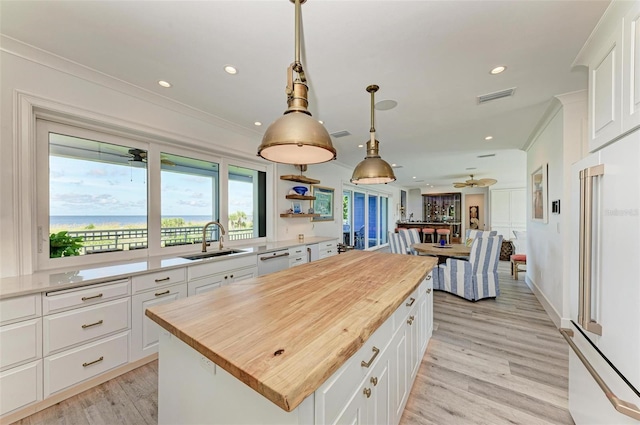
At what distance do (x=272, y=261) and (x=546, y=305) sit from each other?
3.89 metres

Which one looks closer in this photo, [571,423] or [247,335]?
[247,335]

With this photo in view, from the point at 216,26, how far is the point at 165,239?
2.42m

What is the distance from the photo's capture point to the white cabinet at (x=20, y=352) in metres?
1.58

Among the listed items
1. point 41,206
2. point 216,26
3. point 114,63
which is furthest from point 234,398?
point 114,63

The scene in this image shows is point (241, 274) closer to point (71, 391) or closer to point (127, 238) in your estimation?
point (127, 238)

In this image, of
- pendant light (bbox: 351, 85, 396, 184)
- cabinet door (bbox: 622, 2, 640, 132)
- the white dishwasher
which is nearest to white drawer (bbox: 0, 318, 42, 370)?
the white dishwasher

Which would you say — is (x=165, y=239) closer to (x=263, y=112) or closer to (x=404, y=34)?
(x=263, y=112)

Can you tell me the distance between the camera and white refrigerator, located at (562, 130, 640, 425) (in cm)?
98

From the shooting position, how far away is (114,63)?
2.14m

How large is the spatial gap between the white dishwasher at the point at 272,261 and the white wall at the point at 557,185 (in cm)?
341

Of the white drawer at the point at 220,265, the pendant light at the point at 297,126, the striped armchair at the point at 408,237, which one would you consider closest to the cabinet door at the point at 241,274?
the white drawer at the point at 220,265

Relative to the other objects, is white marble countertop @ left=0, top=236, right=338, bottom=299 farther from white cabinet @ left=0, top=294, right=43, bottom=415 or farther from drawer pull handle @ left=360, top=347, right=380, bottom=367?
drawer pull handle @ left=360, top=347, right=380, bottom=367

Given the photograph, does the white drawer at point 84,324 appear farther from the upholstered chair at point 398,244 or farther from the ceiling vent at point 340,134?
the upholstered chair at point 398,244

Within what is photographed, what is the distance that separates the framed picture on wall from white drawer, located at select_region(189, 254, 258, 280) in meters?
4.15
